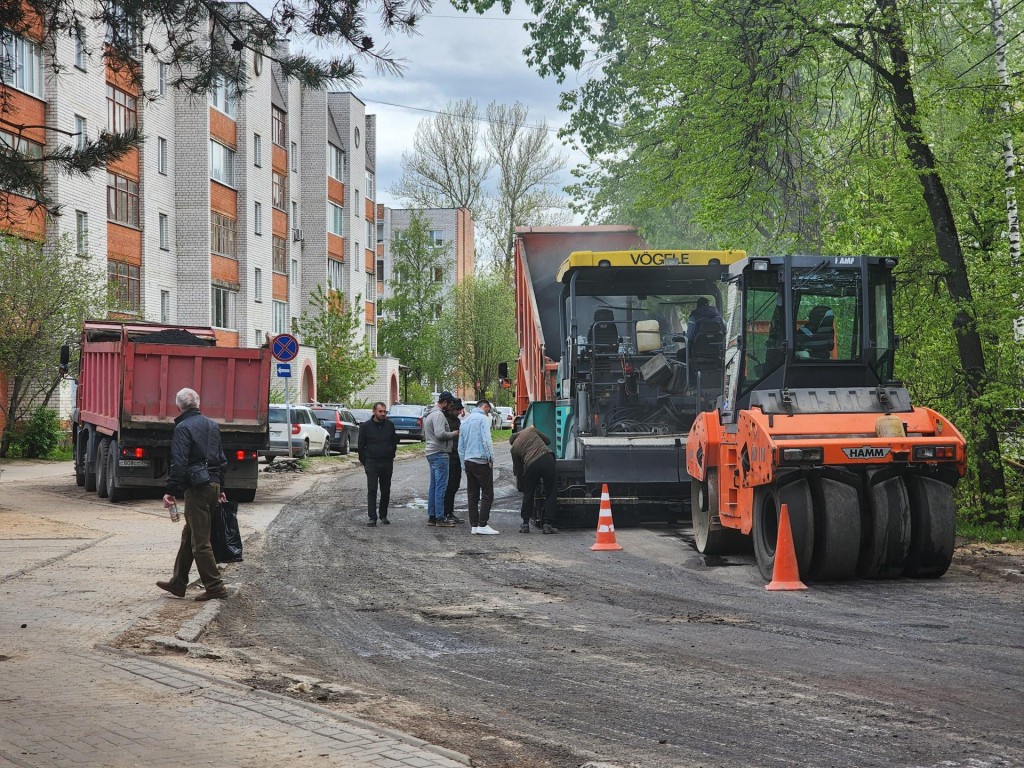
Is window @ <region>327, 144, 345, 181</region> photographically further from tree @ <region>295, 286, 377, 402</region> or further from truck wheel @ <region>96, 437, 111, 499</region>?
truck wheel @ <region>96, 437, 111, 499</region>

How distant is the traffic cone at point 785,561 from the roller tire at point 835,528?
0.34 metres

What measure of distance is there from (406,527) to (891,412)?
305 inches

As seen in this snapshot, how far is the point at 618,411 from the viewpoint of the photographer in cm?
1747

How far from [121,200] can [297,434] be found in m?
11.8

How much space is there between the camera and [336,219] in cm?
6469

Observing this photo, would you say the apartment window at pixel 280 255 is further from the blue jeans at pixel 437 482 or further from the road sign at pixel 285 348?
the blue jeans at pixel 437 482

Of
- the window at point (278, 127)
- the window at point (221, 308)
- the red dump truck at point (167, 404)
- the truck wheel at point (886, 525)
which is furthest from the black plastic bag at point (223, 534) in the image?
the window at point (278, 127)

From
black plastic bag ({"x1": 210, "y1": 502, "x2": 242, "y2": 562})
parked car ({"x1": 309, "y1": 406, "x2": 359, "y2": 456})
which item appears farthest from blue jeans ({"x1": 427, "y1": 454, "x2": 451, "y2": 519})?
parked car ({"x1": 309, "y1": 406, "x2": 359, "y2": 456})

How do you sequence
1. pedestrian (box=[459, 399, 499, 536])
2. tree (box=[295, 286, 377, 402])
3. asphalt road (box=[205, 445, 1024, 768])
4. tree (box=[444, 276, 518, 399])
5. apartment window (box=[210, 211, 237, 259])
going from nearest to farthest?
asphalt road (box=[205, 445, 1024, 768]), pedestrian (box=[459, 399, 499, 536]), apartment window (box=[210, 211, 237, 259]), tree (box=[295, 286, 377, 402]), tree (box=[444, 276, 518, 399])

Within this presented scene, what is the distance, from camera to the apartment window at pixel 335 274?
6356 cm

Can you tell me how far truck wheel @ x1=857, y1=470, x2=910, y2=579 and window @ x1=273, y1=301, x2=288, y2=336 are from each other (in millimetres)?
45815

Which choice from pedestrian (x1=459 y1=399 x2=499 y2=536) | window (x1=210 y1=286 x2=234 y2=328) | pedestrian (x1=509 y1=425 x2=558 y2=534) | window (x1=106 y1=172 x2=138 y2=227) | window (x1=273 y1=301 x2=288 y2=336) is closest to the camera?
pedestrian (x1=509 y1=425 x2=558 y2=534)

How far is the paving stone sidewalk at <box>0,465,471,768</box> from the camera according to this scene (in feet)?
18.2

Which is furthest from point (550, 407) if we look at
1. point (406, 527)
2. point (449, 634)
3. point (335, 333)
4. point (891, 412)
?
point (335, 333)
